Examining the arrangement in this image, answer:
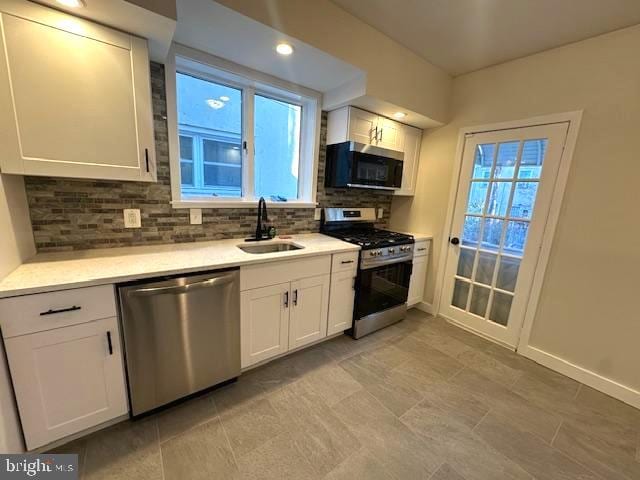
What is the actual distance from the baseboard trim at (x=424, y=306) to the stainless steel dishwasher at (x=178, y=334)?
7.45 feet

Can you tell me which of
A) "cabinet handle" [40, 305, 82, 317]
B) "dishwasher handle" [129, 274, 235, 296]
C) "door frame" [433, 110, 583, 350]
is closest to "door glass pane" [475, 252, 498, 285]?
"door frame" [433, 110, 583, 350]

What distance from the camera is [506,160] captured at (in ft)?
7.90


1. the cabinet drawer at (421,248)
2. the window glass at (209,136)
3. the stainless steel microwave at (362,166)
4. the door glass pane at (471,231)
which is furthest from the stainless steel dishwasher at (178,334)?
the door glass pane at (471,231)

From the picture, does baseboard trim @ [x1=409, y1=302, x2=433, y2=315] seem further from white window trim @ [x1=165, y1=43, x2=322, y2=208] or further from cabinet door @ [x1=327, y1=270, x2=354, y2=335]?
white window trim @ [x1=165, y1=43, x2=322, y2=208]

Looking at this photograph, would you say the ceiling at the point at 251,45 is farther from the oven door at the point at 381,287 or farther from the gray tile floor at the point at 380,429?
the gray tile floor at the point at 380,429

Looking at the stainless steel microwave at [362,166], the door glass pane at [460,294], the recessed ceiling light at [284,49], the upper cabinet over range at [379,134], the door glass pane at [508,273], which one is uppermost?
the recessed ceiling light at [284,49]

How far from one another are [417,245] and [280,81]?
2146 millimetres

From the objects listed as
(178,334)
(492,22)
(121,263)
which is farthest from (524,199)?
(121,263)

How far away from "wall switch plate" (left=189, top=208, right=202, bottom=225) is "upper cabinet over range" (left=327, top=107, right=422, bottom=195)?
1.45 meters

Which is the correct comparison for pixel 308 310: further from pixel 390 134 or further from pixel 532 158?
pixel 532 158

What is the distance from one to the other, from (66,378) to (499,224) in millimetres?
3329

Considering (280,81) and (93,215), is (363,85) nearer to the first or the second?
(280,81)

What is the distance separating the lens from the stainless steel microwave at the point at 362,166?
2.45 metres

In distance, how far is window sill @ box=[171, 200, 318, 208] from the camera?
196cm
